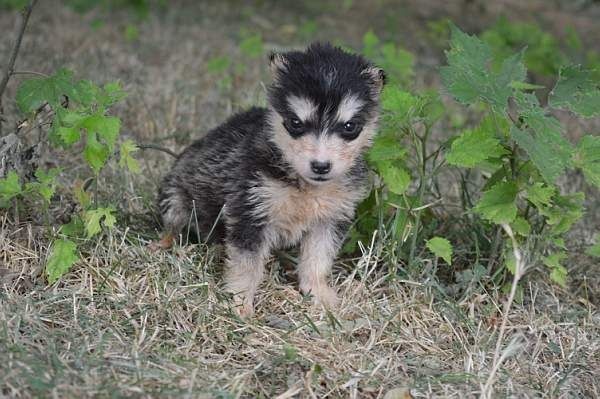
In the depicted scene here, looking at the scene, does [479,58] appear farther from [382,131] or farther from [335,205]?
[335,205]

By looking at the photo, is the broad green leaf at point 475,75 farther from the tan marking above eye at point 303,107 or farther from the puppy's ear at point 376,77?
the tan marking above eye at point 303,107

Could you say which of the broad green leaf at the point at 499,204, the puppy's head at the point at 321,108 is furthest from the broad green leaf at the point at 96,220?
the broad green leaf at the point at 499,204

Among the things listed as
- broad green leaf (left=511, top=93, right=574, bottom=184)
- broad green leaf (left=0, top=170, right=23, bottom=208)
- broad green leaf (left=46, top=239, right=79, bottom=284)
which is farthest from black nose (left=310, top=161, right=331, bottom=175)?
broad green leaf (left=0, top=170, right=23, bottom=208)

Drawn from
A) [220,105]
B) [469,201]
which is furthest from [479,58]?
[220,105]

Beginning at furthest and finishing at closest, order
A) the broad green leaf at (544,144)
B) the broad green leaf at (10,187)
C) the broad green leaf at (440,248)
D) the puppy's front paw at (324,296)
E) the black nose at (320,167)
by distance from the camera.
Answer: the puppy's front paw at (324,296), the broad green leaf at (440,248), the broad green leaf at (10,187), the black nose at (320,167), the broad green leaf at (544,144)

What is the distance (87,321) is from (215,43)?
5771 millimetres

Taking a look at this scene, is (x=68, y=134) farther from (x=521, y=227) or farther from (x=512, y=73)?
(x=521, y=227)

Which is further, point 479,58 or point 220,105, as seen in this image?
point 220,105

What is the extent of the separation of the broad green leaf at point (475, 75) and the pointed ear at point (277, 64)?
0.86 meters

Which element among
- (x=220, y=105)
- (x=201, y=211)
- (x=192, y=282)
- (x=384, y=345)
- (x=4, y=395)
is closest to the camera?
(x=4, y=395)

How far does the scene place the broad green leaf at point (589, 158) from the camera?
4066 mm

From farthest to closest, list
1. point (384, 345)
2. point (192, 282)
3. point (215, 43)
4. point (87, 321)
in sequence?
point (215, 43) → point (192, 282) → point (384, 345) → point (87, 321)

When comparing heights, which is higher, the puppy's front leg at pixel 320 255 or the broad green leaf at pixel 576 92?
the broad green leaf at pixel 576 92

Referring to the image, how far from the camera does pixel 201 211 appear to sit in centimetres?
473
